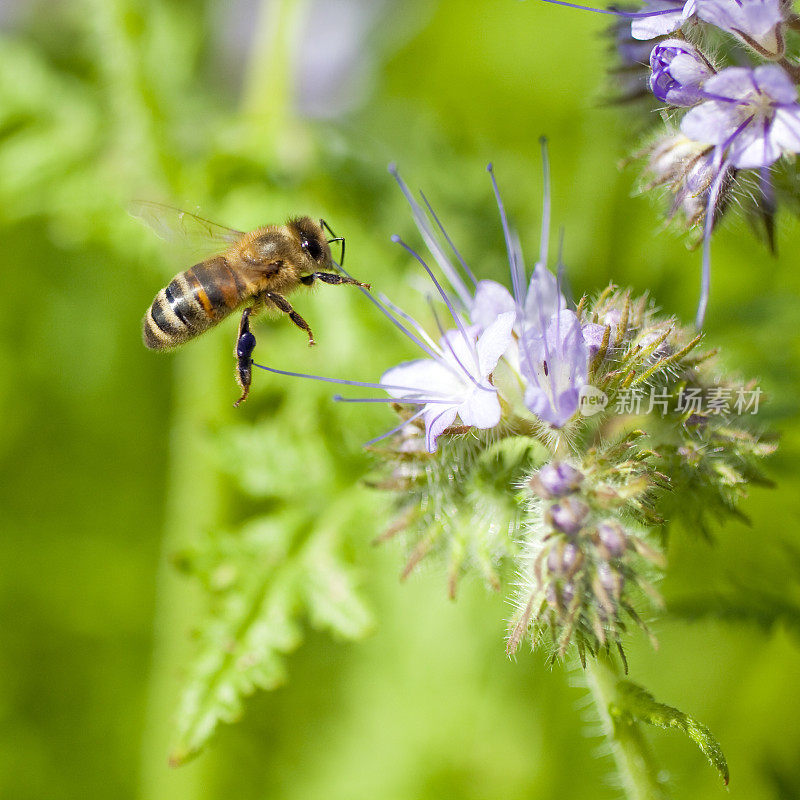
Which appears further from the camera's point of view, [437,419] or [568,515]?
[437,419]

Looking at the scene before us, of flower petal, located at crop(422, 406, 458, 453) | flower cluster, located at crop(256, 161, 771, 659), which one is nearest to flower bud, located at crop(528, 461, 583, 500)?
flower cluster, located at crop(256, 161, 771, 659)

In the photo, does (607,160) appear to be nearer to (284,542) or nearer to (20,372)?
(284,542)

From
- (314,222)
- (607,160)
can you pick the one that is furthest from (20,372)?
(607,160)

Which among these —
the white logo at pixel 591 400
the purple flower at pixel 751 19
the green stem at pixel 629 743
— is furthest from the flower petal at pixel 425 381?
the purple flower at pixel 751 19

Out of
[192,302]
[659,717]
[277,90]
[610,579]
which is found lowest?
[659,717]

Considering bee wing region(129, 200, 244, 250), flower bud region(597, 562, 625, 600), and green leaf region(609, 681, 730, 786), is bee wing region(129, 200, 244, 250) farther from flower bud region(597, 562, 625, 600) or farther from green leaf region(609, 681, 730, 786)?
green leaf region(609, 681, 730, 786)

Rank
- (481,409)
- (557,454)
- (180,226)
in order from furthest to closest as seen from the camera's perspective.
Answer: (180,226) → (557,454) → (481,409)

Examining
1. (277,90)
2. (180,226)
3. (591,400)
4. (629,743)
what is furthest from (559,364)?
(277,90)

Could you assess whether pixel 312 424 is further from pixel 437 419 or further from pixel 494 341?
pixel 494 341
